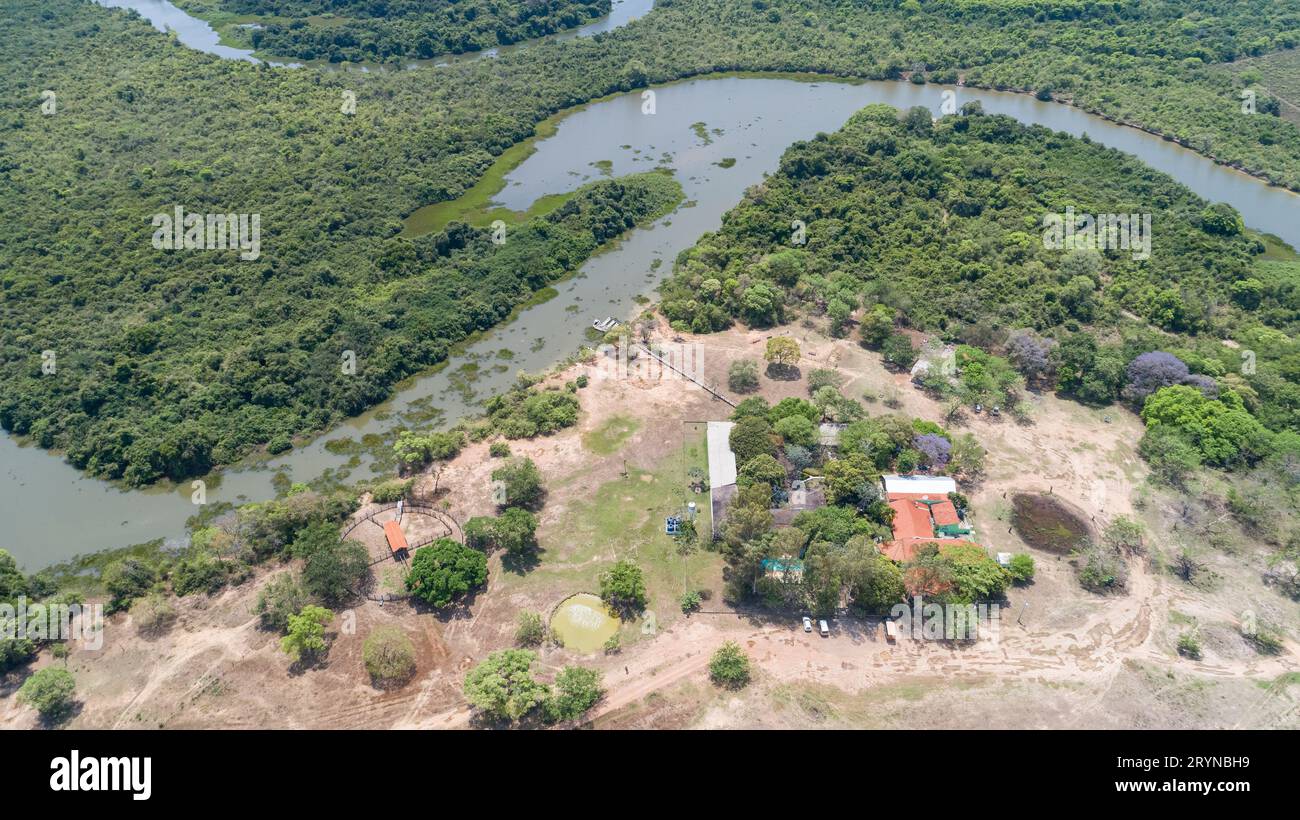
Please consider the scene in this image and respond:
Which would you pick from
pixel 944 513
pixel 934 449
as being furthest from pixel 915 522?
pixel 934 449

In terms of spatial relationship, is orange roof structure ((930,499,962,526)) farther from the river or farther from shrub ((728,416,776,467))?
the river

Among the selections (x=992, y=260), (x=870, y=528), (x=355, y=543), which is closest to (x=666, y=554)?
(x=870, y=528)

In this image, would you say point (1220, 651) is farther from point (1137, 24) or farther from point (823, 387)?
point (1137, 24)

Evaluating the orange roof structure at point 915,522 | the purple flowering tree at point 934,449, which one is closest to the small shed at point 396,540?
the orange roof structure at point 915,522

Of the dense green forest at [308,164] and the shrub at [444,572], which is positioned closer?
the shrub at [444,572]

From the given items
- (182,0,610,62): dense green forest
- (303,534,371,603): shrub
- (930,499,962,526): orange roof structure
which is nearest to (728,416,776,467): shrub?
(930,499,962,526): orange roof structure

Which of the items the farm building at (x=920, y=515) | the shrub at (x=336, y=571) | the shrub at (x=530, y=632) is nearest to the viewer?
the shrub at (x=530, y=632)

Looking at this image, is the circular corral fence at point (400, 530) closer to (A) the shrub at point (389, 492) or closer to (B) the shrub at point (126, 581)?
(A) the shrub at point (389, 492)
